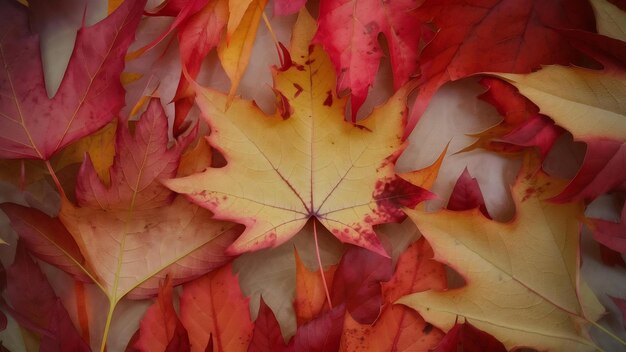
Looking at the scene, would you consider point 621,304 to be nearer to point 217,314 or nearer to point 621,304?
point 621,304

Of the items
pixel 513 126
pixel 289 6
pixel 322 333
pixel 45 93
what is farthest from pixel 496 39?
pixel 45 93

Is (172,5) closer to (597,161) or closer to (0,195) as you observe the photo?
(0,195)

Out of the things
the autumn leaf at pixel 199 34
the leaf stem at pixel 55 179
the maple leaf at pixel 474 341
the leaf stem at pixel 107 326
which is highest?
the autumn leaf at pixel 199 34

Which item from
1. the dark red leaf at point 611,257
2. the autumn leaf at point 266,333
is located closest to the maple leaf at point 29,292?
the autumn leaf at point 266,333

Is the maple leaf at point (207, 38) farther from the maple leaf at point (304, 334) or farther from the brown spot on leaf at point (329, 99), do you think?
the maple leaf at point (304, 334)

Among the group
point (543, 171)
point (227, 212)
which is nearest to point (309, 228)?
point (227, 212)

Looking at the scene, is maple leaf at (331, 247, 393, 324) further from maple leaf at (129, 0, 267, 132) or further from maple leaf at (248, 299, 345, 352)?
maple leaf at (129, 0, 267, 132)
